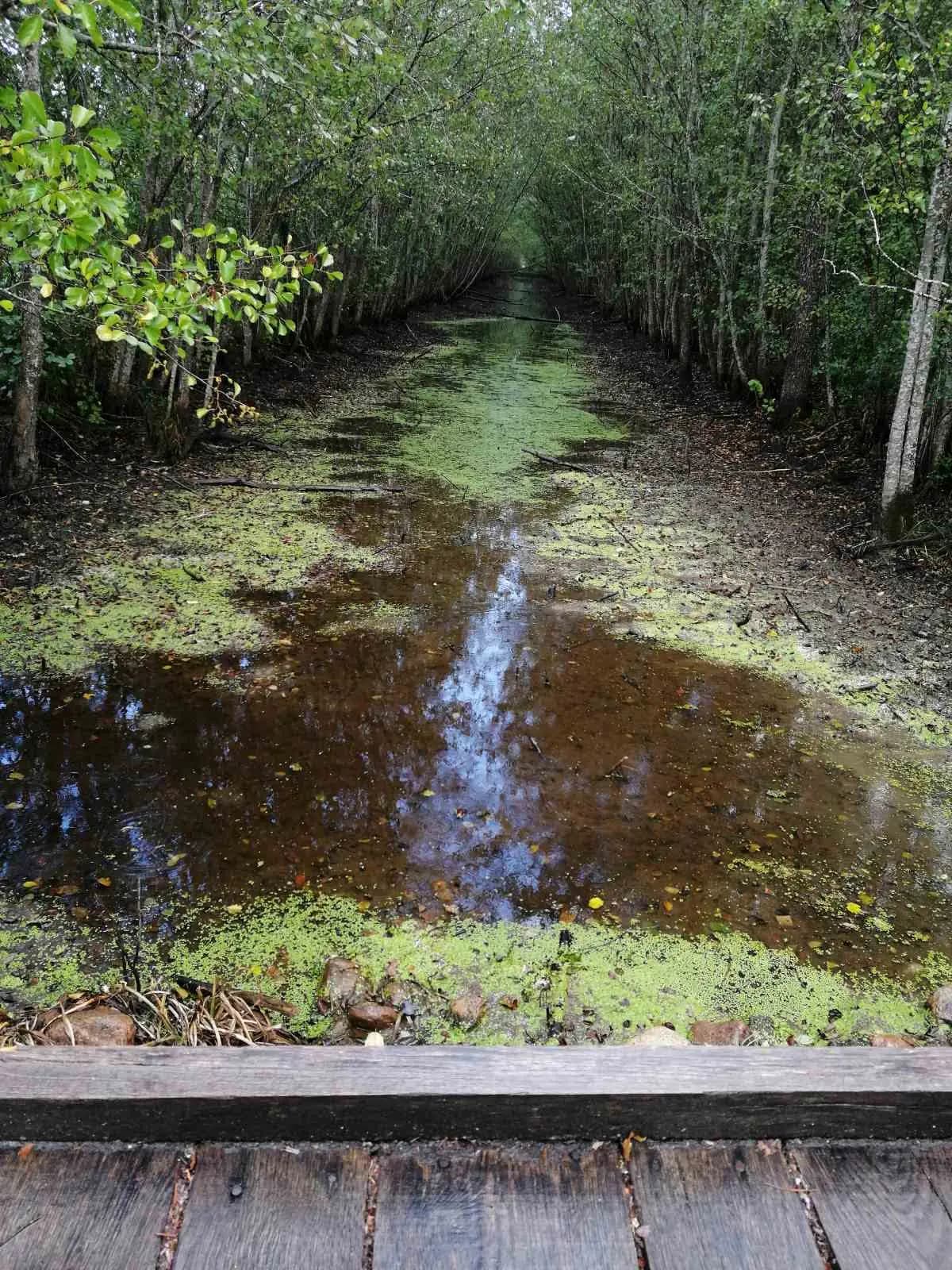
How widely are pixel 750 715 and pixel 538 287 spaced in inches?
1911

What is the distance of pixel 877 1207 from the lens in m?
1.40

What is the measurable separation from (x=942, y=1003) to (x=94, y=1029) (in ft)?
9.32

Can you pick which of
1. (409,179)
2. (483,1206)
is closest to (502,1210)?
(483,1206)

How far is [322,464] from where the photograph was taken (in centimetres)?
934

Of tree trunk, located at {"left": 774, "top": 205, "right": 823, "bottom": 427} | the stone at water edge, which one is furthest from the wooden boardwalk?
tree trunk, located at {"left": 774, "top": 205, "right": 823, "bottom": 427}

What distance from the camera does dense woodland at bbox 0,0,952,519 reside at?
3.36m

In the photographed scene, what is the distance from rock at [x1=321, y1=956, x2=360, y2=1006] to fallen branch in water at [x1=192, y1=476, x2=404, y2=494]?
19.9 feet

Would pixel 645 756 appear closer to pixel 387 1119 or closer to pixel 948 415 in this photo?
pixel 387 1119

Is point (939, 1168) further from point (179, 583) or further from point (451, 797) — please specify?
point (179, 583)

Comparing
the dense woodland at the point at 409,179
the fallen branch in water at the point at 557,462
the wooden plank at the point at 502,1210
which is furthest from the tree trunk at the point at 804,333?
the wooden plank at the point at 502,1210

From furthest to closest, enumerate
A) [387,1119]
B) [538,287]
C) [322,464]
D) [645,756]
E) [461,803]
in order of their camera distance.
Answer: [538,287] → [322,464] → [645,756] → [461,803] → [387,1119]

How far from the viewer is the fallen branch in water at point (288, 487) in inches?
322

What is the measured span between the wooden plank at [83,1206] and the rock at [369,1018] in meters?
Result: 1.36

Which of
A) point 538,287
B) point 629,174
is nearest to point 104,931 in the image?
point 629,174
